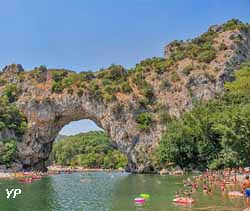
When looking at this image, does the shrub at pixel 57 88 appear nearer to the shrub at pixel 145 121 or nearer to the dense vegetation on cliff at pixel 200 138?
the shrub at pixel 145 121

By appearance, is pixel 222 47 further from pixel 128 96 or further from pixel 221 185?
pixel 221 185

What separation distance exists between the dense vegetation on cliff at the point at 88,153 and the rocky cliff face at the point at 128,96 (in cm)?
3684

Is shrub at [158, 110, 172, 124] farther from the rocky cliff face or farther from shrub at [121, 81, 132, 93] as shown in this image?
shrub at [121, 81, 132, 93]

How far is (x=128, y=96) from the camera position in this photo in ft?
242

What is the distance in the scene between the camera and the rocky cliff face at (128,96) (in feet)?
238

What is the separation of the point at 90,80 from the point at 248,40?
35.1 meters

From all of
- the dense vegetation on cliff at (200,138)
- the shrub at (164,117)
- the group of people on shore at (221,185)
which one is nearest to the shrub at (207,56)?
the dense vegetation on cliff at (200,138)

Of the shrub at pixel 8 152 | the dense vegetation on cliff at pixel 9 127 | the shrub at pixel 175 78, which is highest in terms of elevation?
the shrub at pixel 175 78

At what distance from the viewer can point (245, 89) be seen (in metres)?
45.2

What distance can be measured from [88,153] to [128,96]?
187ft

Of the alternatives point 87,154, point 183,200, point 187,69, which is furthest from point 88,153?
point 183,200

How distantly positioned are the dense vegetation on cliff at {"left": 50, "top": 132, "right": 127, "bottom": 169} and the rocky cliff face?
36840mm

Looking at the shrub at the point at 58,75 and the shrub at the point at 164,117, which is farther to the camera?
the shrub at the point at 58,75

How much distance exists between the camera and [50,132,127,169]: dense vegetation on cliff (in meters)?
116
